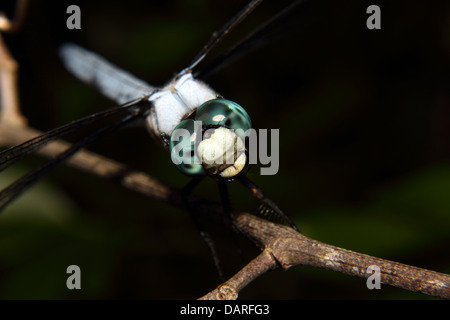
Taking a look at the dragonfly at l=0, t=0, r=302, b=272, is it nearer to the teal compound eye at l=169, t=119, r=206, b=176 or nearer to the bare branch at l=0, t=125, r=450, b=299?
the teal compound eye at l=169, t=119, r=206, b=176

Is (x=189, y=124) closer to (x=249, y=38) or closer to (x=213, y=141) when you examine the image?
(x=213, y=141)

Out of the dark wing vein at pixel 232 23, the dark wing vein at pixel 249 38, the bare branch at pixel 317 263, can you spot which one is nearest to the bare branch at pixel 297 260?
the bare branch at pixel 317 263

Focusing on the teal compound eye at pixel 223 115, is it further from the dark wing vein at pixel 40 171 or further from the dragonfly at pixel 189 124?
the dark wing vein at pixel 40 171

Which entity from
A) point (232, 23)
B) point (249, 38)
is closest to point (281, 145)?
point (249, 38)

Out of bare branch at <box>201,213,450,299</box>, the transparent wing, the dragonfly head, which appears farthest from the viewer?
the transparent wing

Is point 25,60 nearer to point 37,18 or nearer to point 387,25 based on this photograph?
point 37,18

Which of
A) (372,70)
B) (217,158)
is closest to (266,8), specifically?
(372,70)

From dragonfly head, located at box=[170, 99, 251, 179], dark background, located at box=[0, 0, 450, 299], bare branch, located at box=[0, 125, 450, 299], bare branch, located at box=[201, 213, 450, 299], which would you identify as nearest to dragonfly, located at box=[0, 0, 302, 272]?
dragonfly head, located at box=[170, 99, 251, 179]
